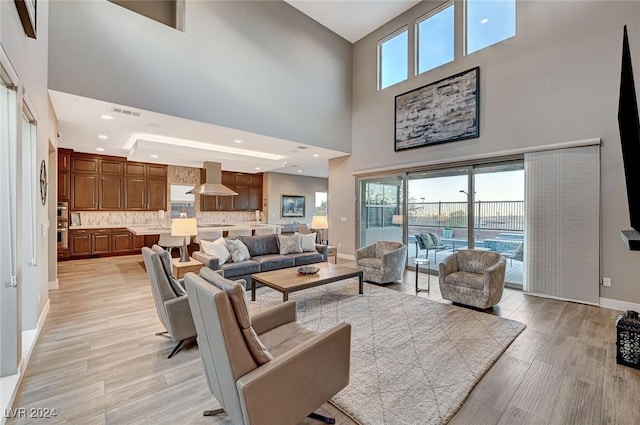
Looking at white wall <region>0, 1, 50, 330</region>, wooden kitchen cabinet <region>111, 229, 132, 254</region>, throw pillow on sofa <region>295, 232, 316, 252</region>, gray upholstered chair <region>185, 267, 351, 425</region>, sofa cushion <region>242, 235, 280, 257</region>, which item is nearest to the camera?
gray upholstered chair <region>185, 267, 351, 425</region>

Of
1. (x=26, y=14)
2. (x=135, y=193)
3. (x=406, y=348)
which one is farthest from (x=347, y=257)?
(x=26, y=14)

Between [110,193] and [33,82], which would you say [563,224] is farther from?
[110,193]

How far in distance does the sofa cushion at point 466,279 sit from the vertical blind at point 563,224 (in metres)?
1.28

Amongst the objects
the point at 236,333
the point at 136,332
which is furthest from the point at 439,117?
the point at 136,332

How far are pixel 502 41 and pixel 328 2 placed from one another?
12.1ft

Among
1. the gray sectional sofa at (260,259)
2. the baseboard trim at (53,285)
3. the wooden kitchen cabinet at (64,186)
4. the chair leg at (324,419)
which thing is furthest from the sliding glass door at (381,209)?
the wooden kitchen cabinet at (64,186)

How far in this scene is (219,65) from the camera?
16.7 ft

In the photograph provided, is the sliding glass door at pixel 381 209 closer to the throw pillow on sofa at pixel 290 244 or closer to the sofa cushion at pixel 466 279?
the throw pillow on sofa at pixel 290 244

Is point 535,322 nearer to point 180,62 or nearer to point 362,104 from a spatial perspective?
point 362,104

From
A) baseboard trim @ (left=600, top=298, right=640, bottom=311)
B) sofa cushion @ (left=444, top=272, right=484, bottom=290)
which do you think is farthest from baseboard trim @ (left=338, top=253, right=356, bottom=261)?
baseboard trim @ (left=600, top=298, right=640, bottom=311)

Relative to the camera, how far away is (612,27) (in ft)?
12.7

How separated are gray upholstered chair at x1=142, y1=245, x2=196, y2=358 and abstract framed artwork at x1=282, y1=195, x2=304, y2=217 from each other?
338 inches

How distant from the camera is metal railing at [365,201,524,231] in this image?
4.94 meters

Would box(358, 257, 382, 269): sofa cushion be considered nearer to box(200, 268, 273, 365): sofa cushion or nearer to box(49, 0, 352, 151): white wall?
box(49, 0, 352, 151): white wall
